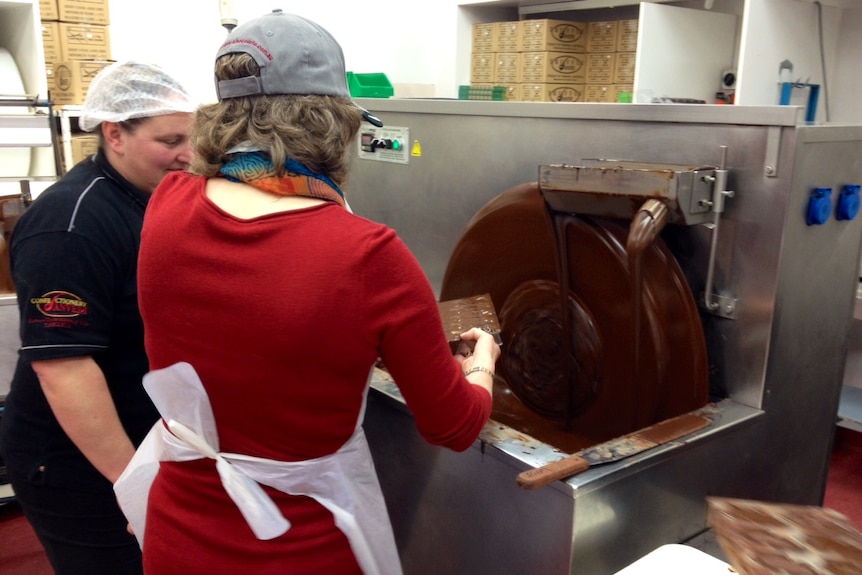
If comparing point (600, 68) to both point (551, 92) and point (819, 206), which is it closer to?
point (551, 92)

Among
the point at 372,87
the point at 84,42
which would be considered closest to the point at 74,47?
the point at 84,42

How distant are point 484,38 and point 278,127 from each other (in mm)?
3059

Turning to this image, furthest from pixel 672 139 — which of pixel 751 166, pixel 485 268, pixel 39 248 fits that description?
pixel 39 248

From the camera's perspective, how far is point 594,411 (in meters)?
1.46

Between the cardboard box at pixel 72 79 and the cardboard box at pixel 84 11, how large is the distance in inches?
6.1

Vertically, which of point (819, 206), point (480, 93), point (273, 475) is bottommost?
point (273, 475)

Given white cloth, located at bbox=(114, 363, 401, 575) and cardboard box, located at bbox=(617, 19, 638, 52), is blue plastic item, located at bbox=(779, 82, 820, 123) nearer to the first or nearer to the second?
cardboard box, located at bbox=(617, 19, 638, 52)

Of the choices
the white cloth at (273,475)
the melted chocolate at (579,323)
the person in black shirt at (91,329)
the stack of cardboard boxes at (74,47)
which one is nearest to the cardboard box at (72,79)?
the stack of cardboard boxes at (74,47)

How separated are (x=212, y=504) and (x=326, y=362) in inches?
11.9

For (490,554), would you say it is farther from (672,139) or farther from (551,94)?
(551,94)

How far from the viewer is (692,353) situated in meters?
1.29

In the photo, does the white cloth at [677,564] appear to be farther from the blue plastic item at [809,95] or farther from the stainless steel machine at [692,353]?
the blue plastic item at [809,95]

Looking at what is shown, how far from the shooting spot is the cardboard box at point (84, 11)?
2814mm

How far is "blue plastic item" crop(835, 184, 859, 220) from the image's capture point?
1.33 metres
